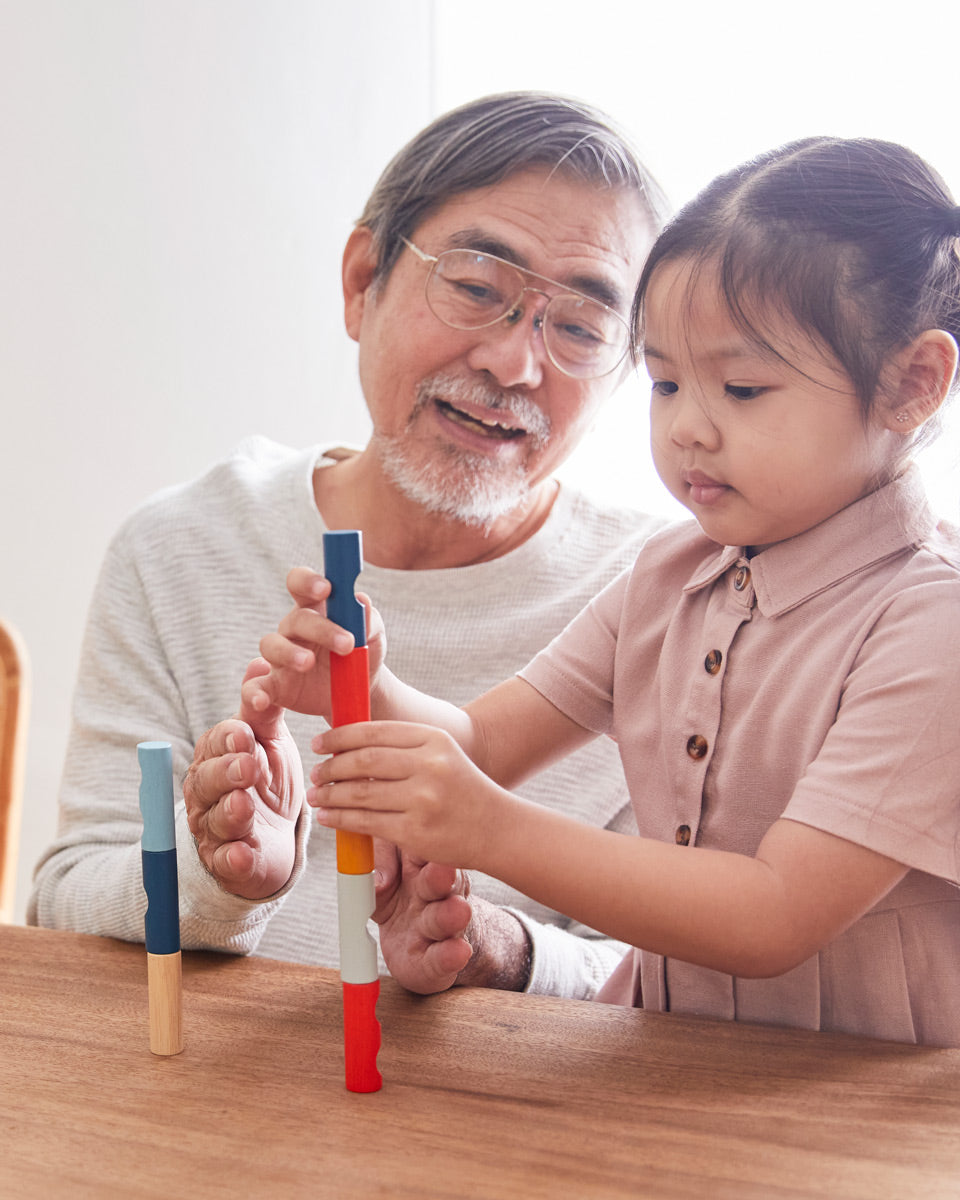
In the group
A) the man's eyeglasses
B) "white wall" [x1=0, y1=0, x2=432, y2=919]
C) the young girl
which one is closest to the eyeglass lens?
the man's eyeglasses

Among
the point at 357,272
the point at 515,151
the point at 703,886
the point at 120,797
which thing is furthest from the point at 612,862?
the point at 357,272

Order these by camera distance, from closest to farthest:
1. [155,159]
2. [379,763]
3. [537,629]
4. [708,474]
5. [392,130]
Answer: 1. [379,763]
2. [708,474]
3. [537,629]
4. [155,159]
5. [392,130]

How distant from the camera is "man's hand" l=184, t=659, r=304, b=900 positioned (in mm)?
796

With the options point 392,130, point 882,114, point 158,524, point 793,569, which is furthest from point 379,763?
point 392,130

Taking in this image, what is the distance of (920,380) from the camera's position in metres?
0.76

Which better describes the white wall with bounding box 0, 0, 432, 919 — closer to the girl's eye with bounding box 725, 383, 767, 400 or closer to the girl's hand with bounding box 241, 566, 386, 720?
the girl's hand with bounding box 241, 566, 386, 720

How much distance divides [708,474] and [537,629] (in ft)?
1.98

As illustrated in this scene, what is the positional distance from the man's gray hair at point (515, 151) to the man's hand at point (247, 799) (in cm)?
71

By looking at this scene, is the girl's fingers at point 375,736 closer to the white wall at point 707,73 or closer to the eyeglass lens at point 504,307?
the eyeglass lens at point 504,307

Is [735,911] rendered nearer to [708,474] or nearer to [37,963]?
[708,474]

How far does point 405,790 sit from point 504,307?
2.53ft

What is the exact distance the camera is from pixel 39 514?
2.35 m

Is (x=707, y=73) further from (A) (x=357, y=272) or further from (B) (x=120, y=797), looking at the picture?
(B) (x=120, y=797)

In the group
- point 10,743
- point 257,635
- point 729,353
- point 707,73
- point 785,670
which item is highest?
point 707,73
